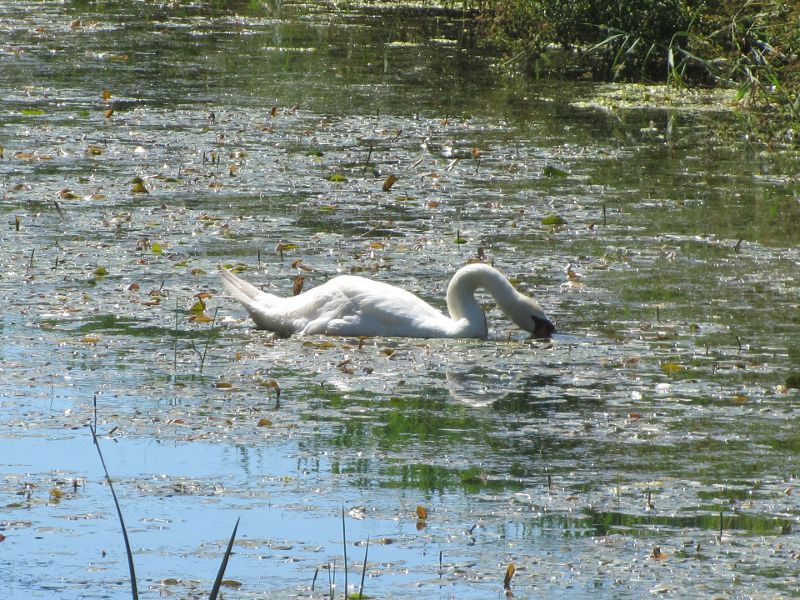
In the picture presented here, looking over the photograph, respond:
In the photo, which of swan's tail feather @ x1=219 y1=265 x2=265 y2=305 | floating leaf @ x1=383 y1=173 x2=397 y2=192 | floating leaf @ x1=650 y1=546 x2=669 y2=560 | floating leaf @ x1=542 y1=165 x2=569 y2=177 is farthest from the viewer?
floating leaf @ x1=542 y1=165 x2=569 y2=177

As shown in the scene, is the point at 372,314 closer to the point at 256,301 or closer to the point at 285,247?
the point at 256,301

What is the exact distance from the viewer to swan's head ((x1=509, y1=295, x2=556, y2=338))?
7.40m

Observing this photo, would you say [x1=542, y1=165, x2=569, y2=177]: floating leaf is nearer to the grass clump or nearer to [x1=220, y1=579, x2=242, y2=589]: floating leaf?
the grass clump

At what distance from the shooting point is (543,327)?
24.3 feet

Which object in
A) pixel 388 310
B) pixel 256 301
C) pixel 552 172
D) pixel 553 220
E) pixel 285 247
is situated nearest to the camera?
pixel 388 310

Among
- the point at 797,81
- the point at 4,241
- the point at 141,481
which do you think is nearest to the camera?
the point at 141,481

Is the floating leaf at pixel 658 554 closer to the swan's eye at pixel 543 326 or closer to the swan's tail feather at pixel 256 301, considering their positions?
the swan's eye at pixel 543 326

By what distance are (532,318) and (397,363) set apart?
82 centimetres

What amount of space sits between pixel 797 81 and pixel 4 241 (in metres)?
7.88

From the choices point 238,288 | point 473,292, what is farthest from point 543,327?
point 238,288

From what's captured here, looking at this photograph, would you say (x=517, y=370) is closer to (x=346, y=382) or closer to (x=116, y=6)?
(x=346, y=382)

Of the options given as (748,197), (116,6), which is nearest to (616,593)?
(748,197)

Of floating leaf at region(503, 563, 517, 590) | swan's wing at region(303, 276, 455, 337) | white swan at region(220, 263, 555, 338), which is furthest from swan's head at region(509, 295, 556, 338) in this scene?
floating leaf at region(503, 563, 517, 590)

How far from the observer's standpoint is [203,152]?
11.8m
